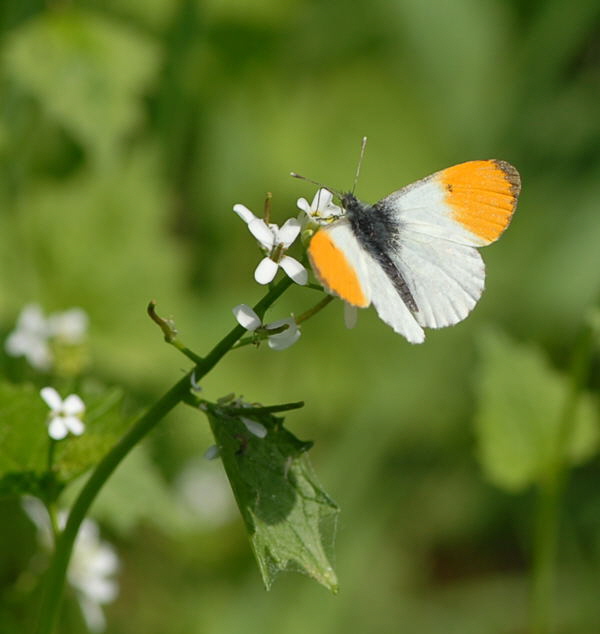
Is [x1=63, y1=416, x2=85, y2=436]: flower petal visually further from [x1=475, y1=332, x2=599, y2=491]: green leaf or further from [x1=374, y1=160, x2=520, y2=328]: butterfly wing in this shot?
[x1=475, y1=332, x2=599, y2=491]: green leaf

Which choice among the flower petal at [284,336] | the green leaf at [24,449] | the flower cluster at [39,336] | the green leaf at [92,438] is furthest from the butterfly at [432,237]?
the flower cluster at [39,336]

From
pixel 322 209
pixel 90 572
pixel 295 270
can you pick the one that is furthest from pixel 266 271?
pixel 90 572

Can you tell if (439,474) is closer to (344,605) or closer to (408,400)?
(408,400)

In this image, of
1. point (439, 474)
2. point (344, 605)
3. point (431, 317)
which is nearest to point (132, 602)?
point (344, 605)

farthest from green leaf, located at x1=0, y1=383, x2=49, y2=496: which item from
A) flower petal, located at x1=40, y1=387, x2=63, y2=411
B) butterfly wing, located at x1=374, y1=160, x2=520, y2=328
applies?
butterfly wing, located at x1=374, y1=160, x2=520, y2=328

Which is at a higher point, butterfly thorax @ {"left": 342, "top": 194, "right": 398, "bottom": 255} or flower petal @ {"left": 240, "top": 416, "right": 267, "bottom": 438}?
butterfly thorax @ {"left": 342, "top": 194, "right": 398, "bottom": 255}

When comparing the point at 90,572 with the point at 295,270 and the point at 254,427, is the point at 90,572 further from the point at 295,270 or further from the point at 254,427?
the point at 295,270
